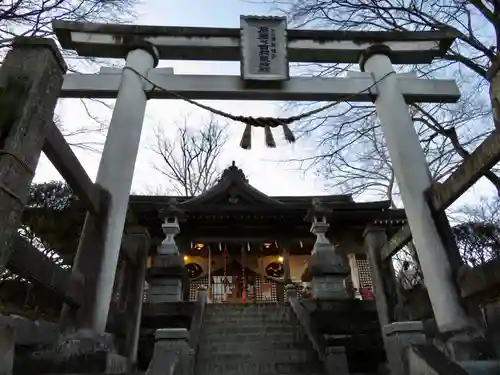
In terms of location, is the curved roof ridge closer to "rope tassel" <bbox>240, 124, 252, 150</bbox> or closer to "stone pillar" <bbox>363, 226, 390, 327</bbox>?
"stone pillar" <bbox>363, 226, 390, 327</bbox>

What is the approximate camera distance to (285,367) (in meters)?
5.97

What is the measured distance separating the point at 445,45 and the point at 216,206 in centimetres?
914

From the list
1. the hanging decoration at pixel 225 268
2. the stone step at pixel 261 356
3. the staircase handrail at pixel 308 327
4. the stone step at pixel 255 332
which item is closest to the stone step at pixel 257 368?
the stone step at pixel 261 356

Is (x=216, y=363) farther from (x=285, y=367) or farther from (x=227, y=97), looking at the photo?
(x=227, y=97)

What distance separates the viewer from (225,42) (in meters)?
6.12

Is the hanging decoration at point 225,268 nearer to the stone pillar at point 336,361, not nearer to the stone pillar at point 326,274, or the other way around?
the stone pillar at point 326,274

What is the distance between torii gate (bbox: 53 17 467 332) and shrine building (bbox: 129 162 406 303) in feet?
21.9

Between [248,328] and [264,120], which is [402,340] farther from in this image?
[248,328]

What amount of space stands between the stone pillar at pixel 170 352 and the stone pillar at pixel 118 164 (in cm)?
70

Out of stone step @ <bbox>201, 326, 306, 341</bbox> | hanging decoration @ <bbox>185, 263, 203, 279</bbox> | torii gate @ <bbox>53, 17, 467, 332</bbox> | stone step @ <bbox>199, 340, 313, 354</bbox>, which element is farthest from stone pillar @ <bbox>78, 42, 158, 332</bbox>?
hanging decoration @ <bbox>185, 263, 203, 279</bbox>

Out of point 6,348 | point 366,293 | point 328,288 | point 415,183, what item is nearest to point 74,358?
point 6,348

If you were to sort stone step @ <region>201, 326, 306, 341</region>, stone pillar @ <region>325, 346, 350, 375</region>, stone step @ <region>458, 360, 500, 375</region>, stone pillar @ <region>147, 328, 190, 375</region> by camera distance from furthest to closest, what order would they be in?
stone step @ <region>201, 326, 306, 341</region> < stone pillar @ <region>325, 346, 350, 375</region> < stone pillar @ <region>147, 328, 190, 375</region> < stone step @ <region>458, 360, 500, 375</region>

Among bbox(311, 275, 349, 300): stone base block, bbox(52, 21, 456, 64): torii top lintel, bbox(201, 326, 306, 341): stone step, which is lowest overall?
bbox(201, 326, 306, 341): stone step

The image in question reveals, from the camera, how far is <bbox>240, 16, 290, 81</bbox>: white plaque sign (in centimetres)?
580
